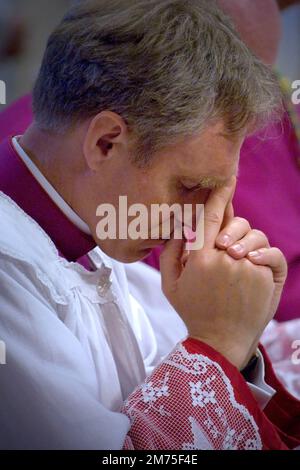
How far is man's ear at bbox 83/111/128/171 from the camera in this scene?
1.12m

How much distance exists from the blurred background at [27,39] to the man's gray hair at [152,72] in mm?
2253

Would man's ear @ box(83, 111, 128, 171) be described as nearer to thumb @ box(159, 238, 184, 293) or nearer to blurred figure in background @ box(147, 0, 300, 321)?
thumb @ box(159, 238, 184, 293)

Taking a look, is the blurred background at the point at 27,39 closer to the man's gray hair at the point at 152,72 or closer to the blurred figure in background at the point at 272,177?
the blurred figure in background at the point at 272,177

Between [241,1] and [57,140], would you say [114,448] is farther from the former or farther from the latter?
[241,1]

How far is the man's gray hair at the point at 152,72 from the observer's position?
1.11 m

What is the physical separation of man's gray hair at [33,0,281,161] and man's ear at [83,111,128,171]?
14mm

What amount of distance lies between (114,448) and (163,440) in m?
0.07

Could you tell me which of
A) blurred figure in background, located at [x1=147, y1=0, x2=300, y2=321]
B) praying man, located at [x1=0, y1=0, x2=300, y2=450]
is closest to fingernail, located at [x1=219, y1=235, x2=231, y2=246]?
praying man, located at [x1=0, y1=0, x2=300, y2=450]

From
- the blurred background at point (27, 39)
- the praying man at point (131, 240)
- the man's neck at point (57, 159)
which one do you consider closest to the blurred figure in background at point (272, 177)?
the praying man at point (131, 240)

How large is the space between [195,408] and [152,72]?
1.56 feet

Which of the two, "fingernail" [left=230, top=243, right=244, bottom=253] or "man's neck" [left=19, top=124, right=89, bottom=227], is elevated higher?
"man's neck" [left=19, top=124, right=89, bottom=227]

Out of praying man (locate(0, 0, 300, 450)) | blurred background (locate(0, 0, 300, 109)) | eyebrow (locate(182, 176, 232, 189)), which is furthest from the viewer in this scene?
blurred background (locate(0, 0, 300, 109))

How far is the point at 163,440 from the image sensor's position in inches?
41.1

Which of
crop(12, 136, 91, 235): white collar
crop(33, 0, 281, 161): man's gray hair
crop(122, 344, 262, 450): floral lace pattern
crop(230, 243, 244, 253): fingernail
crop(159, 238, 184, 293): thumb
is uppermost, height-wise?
crop(33, 0, 281, 161): man's gray hair
